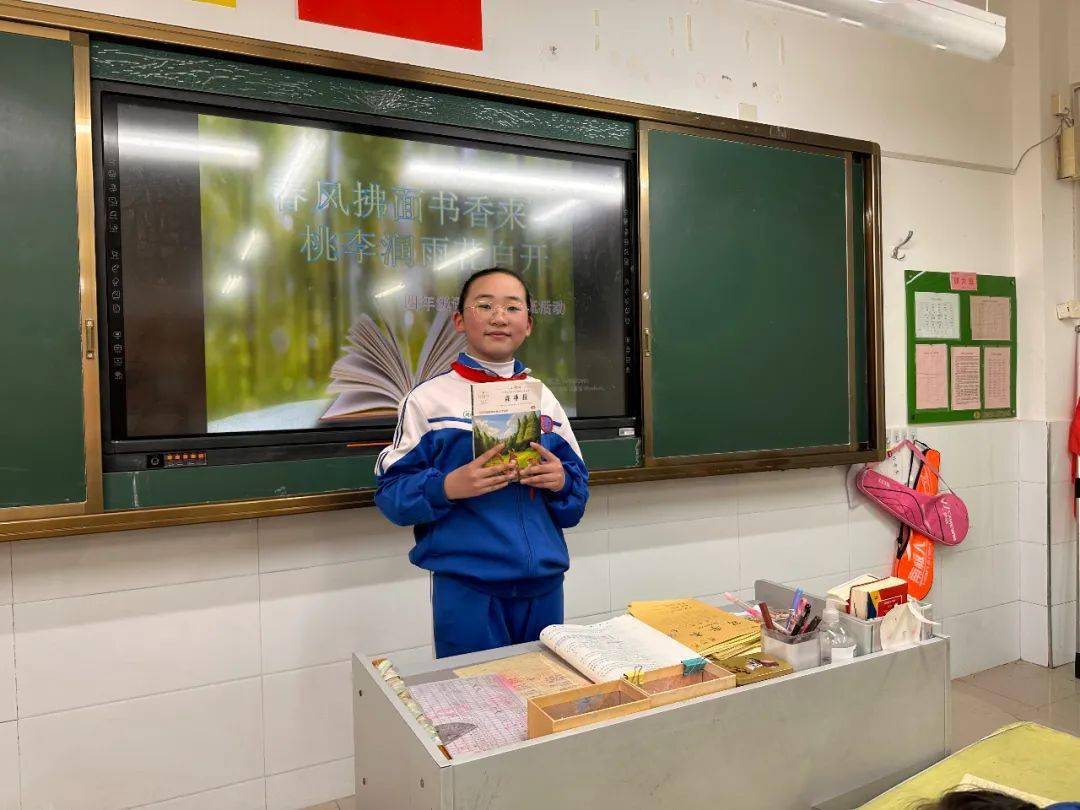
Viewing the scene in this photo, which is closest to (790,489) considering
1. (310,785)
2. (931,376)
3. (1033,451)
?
(931,376)

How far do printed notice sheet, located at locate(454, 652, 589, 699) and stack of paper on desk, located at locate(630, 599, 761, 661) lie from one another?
0.24 meters

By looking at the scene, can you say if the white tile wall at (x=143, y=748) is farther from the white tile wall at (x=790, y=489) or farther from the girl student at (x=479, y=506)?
the white tile wall at (x=790, y=489)

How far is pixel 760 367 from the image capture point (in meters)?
2.92

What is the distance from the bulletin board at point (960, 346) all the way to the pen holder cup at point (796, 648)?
2.43 meters

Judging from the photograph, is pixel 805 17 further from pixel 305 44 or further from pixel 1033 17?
pixel 305 44

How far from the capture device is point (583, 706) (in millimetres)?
1176

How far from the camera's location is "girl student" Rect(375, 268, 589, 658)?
1.80 metres

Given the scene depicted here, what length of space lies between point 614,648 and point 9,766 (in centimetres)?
172

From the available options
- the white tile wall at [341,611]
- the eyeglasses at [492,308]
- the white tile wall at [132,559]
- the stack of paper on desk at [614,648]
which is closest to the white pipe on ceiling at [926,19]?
the eyeglasses at [492,308]

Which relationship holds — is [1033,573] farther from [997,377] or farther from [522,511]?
[522,511]

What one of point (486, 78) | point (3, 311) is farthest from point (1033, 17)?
point (3, 311)

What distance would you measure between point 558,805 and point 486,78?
7.01ft

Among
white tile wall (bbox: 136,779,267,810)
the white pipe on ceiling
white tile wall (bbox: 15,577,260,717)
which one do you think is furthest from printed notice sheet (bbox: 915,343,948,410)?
white tile wall (bbox: 136,779,267,810)

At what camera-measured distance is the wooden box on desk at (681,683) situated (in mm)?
1178
